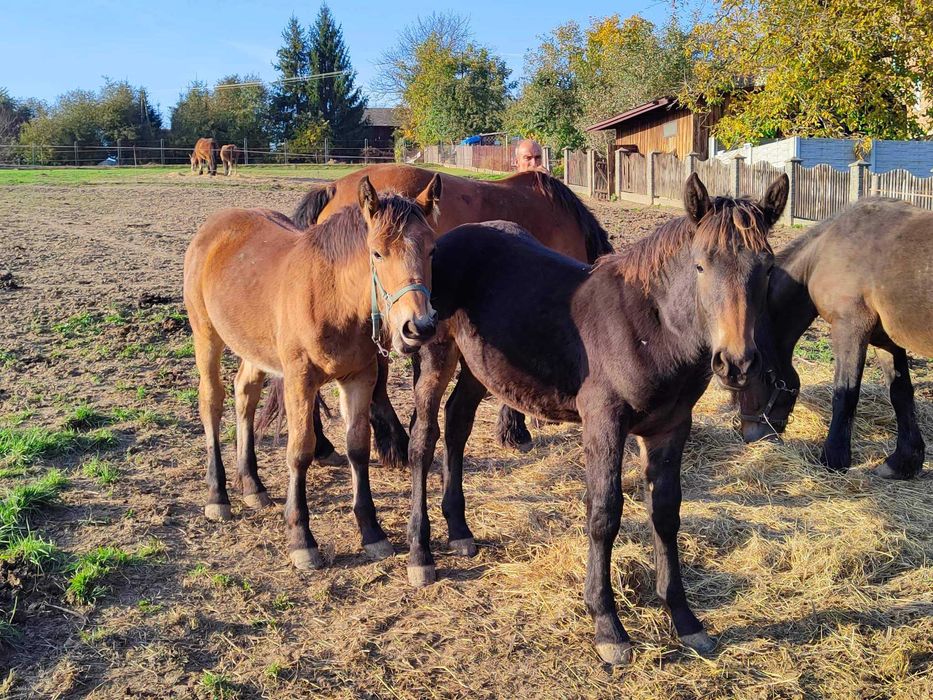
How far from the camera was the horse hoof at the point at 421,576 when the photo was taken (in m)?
4.03

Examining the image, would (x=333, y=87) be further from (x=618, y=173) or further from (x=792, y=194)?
(x=792, y=194)

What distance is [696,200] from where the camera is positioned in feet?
10.1

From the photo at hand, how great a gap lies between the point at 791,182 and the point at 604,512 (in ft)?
54.1

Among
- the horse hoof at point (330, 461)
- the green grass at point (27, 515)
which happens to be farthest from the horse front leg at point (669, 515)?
the green grass at point (27, 515)

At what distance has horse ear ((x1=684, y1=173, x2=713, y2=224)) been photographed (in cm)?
302

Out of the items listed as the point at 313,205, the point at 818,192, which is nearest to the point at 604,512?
the point at 313,205

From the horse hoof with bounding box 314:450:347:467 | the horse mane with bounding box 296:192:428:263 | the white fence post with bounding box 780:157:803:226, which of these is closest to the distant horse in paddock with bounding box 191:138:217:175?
the white fence post with bounding box 780:157:803:226

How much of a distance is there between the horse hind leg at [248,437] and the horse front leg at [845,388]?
3899 millimetres

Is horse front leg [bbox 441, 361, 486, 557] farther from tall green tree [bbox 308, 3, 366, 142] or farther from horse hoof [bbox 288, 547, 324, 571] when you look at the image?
tall green tree [bbox 308, 3, 366, 142]

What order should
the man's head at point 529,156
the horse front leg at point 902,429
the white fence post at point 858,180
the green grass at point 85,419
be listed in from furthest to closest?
the white fence post at point 858,180 → the man's head at point 529,156 → the green grass at point 85,419 → the horse front leg at point 902,429

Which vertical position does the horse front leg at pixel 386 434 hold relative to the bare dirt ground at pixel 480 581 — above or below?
above

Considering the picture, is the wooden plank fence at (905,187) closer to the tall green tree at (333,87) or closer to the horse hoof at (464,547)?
the horse hoof at (464,547)

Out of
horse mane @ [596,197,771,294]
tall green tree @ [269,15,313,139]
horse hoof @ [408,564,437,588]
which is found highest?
tall green tree @ [269,15,313,139]

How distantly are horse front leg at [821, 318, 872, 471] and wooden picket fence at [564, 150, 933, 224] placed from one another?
5.78m
